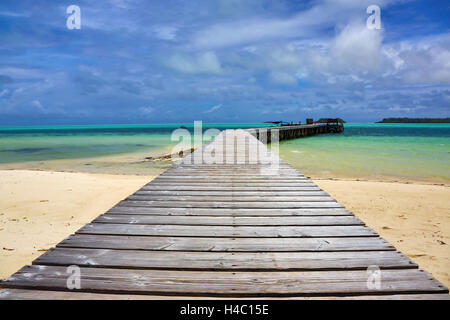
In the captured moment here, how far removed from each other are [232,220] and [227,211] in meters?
0.27

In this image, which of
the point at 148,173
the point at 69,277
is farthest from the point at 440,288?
the point at 148,173

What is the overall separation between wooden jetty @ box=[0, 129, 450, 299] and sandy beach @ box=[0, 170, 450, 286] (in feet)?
5.21

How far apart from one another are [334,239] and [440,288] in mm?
761

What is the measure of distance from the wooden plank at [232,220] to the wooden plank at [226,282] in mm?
836

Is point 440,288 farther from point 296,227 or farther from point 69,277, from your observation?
point 69,277

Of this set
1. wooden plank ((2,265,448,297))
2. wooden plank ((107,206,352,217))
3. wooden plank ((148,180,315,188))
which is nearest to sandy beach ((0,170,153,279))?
wooden plank ((107,206,352,217))

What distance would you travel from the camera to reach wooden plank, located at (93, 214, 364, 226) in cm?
255

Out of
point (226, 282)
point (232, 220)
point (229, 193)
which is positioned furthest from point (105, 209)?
point (226, 282)

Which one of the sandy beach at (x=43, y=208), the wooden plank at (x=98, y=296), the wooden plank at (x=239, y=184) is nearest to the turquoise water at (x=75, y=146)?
the sandy beach at (x=43, y=208)

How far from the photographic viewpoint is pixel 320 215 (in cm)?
279

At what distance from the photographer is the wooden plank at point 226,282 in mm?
1531

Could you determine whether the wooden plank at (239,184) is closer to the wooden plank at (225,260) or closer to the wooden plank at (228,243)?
the wooden plank at (228,243)

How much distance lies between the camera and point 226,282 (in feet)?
5.29

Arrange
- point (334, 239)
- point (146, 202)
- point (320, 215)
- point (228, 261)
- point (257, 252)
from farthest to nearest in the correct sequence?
point (146, 202), point (320, 215), point (334, 239), point (257, 252), point (228, 261)
